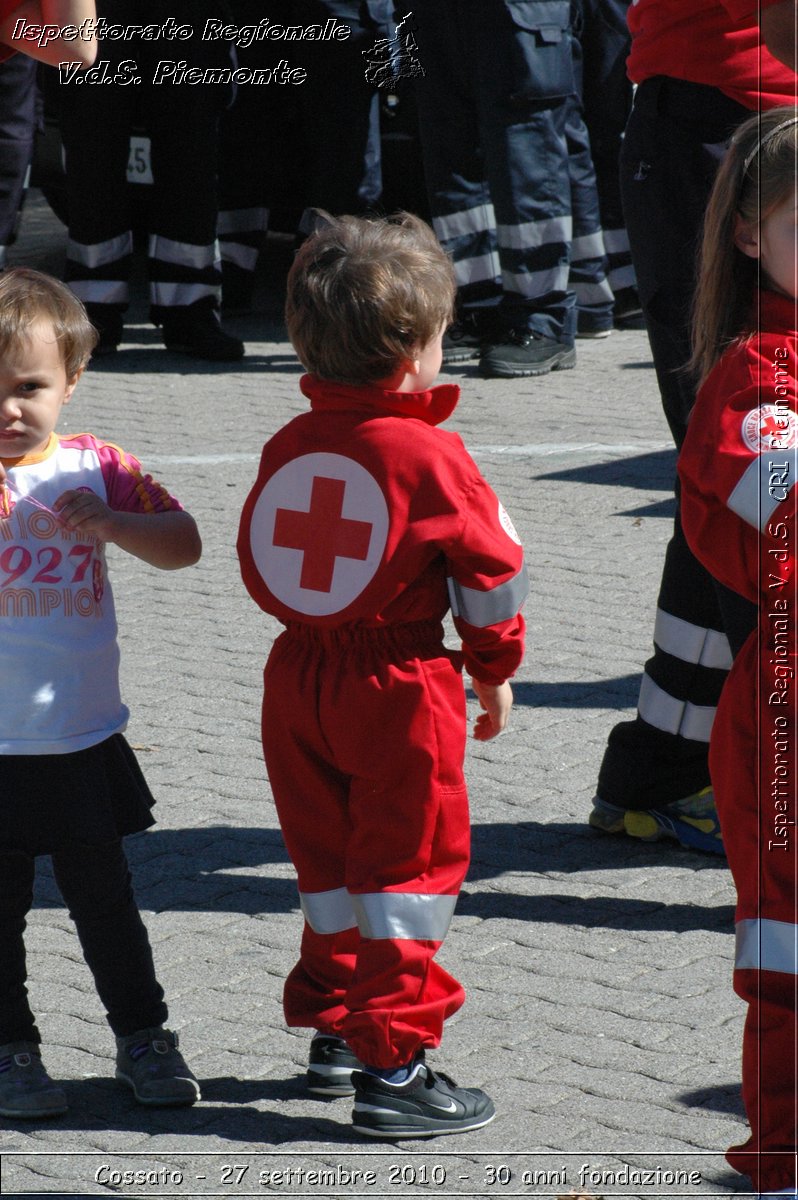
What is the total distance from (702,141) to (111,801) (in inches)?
73.6

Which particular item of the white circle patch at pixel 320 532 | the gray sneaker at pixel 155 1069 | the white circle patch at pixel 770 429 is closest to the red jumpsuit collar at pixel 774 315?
the white circle patch at pixel 770 429

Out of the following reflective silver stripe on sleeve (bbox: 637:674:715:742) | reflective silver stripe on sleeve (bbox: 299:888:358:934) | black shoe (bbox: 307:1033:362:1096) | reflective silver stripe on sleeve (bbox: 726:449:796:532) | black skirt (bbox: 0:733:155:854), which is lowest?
black shoe (bbox: 307:1033:362:1096)

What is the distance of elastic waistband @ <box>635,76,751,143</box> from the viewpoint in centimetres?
366

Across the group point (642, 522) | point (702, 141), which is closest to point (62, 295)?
point (702, 141)

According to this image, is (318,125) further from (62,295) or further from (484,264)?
(62,295)

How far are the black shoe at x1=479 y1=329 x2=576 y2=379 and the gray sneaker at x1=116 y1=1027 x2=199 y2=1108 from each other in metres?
5.79

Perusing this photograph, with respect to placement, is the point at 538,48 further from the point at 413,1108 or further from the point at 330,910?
the point at 413,1108

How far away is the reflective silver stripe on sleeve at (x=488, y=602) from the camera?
2939 mm

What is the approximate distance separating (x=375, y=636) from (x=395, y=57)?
6118 millimetres

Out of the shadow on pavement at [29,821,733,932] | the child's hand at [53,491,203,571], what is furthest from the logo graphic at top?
the child's hand at [53,491,203,571]

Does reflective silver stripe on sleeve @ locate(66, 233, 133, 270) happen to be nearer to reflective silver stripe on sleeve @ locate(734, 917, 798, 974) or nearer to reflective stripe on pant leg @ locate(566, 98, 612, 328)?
reflective stripe on pant leg @ locate(566, 98, 612, 328)

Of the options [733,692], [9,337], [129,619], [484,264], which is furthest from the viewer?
[484,264]

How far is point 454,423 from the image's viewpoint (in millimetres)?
7770

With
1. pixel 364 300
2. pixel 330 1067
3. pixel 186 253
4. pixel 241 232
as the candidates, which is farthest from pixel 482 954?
pixel 241 232
